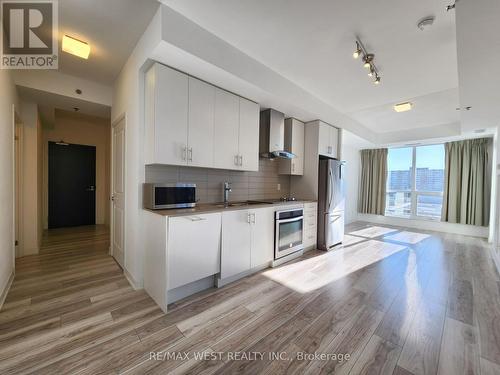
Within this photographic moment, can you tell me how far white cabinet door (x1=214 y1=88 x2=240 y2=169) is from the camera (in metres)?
2.67

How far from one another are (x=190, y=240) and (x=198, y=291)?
2.19 ft

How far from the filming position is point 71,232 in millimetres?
4758

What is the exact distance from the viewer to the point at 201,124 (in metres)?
2.51

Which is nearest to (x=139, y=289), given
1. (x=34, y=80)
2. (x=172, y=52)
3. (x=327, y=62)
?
(x=172, y=52)

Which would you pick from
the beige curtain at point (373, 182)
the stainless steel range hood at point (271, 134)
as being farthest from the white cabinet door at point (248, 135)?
the beige curtain at point (373, 182)

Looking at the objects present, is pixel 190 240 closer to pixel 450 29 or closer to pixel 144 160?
pixel 144 160

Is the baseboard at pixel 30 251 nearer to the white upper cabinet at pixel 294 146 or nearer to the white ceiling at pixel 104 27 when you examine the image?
the white ceiling at pixel 104 27

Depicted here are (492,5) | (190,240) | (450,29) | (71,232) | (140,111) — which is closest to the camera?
(492,5)

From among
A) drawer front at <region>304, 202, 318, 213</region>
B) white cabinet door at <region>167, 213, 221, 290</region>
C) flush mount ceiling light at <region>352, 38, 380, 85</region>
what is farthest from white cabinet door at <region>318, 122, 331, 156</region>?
white cabinet door at <region>167, 213, 221, 290</region>

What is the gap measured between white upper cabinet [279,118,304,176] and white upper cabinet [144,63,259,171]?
3.37 feet

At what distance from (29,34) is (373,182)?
7965mm

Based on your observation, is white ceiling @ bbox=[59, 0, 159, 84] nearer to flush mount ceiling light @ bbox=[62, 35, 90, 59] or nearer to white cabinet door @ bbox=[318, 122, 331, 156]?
flush mount ceiling light @ bbox=[62, 35, 90, 59]

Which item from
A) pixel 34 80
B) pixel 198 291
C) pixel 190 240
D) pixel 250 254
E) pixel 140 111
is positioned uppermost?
pixel 34 80

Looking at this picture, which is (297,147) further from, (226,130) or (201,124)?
(201,124)
